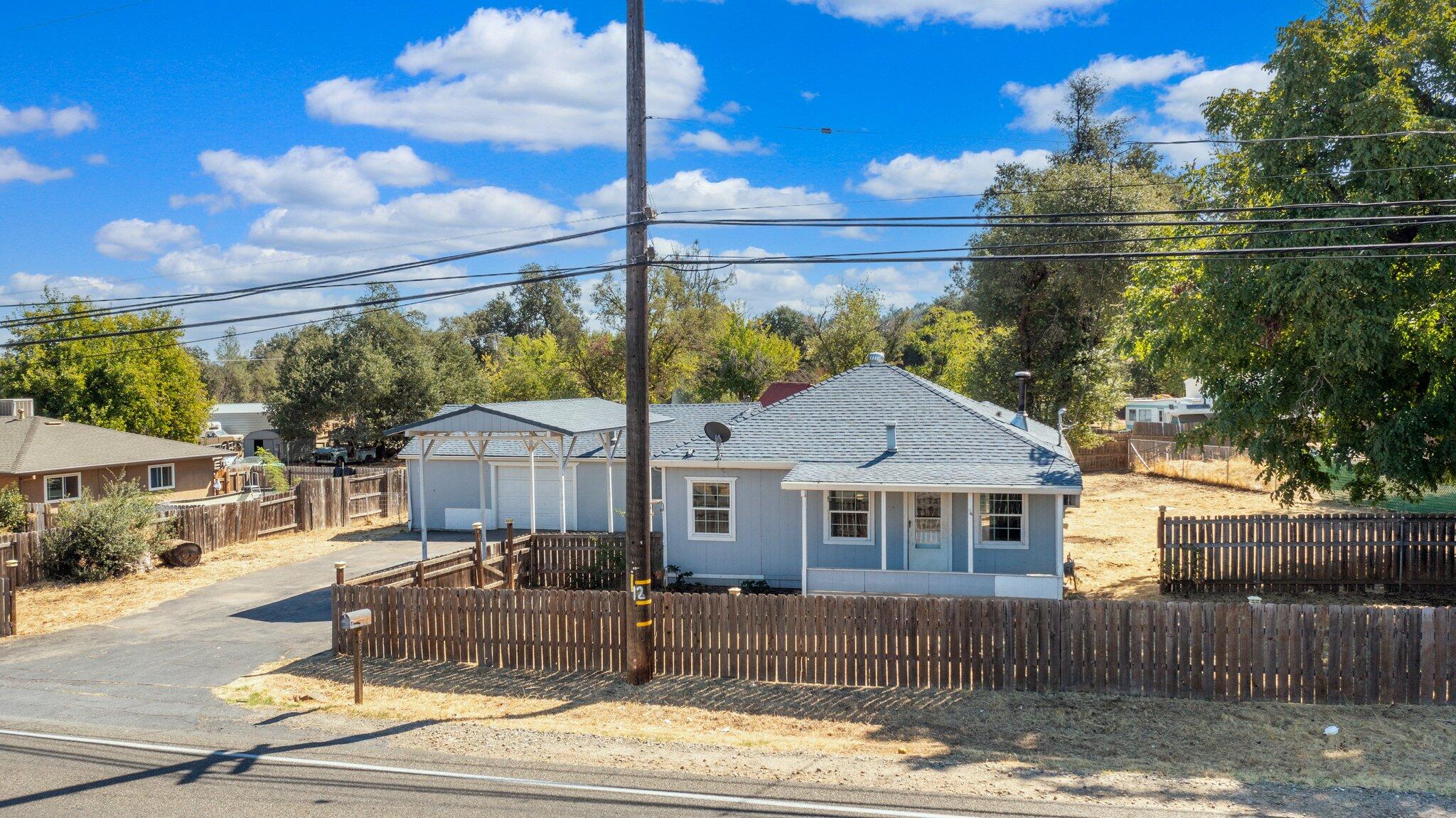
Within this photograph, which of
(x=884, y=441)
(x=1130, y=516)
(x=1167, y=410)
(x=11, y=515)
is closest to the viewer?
(x=884, y=441)

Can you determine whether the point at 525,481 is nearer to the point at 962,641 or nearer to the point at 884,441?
the point at 884,441

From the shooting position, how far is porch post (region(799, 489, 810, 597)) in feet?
54.4

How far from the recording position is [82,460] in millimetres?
31250

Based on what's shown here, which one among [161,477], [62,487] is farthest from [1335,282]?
[161,477]

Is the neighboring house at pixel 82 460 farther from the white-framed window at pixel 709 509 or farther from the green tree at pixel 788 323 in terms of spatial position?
the green tree at pixel 788 323

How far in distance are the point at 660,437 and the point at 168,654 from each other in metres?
11.6

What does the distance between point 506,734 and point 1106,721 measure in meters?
6.86

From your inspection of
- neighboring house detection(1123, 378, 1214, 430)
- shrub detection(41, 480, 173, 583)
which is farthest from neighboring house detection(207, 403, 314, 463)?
neighboring house detection(1123, 378, 1214, 430)

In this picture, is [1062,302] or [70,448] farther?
[1062,302]

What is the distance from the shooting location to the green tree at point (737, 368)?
5025cm

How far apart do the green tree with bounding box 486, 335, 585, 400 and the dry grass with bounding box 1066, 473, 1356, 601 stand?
2671 cm

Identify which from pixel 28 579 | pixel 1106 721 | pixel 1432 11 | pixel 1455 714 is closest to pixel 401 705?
pixel 1106 721

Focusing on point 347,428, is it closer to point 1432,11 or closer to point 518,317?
point 518,317

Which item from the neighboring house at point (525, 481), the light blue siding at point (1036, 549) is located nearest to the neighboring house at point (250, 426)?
the neighboring house at point (525, 481)
